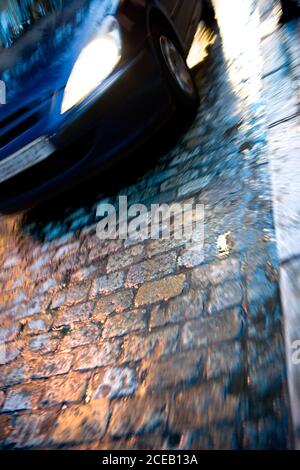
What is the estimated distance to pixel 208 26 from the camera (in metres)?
4.64

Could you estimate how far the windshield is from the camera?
2627mm

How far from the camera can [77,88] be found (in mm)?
2121

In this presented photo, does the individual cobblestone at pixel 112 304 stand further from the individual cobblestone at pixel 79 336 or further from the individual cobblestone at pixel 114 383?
the individual cobblestone at pixel 114 383

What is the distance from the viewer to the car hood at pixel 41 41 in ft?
7.41

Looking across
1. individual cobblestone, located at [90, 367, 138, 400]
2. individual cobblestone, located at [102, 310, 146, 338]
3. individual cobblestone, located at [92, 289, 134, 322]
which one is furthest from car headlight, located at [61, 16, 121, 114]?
individual cobblestone, located at [90, 367, 138, 400]

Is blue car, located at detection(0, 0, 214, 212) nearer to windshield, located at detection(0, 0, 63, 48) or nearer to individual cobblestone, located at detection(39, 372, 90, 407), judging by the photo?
windshield, located at detection(0, 0, 63, 48)

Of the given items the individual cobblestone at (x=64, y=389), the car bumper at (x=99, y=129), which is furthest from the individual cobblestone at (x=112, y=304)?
the car bumper at (x=99, y=129)

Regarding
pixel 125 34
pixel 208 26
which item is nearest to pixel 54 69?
pixel 125 34

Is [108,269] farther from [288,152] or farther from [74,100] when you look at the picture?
[288,152]

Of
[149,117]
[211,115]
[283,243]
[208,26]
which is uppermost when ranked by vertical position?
[208,26]

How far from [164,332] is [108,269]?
758mm

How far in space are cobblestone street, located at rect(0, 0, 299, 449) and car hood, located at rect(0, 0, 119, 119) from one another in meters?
1.01

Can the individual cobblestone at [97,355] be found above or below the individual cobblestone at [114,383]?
above

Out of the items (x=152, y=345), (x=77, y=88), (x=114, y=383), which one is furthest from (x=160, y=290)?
(x=77, y=88)
